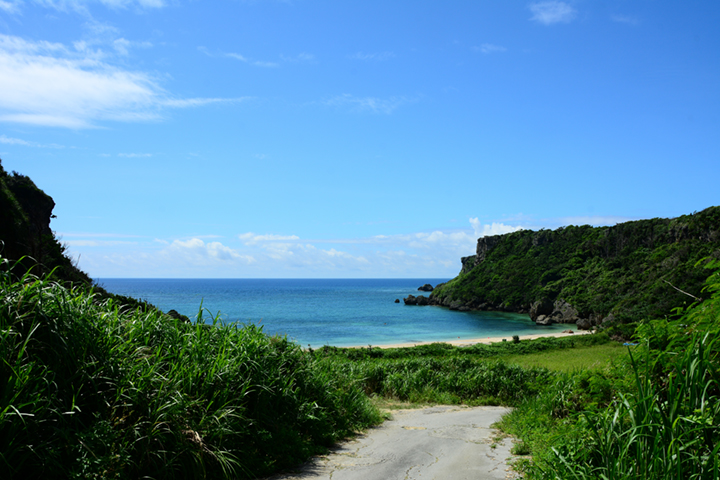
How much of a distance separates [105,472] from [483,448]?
184 inches

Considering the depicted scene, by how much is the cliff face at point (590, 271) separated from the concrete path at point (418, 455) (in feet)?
120

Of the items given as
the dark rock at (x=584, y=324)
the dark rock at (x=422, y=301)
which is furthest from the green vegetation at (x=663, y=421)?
the dark rock at (x=422, y=301)

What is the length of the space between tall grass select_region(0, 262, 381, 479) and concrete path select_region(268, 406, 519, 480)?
47 centimetres

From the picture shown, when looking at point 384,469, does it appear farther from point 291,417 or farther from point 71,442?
point 71,442

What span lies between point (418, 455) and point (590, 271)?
79.7m

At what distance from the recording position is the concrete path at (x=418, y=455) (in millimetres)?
5094

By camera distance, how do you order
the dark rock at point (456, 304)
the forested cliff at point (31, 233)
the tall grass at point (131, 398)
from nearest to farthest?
the tall grass at point (131, 398), the forested cliff at point (31, 233), the dark rock at point (456, 304)

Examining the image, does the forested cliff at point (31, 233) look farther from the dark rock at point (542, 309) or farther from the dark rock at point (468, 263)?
the dark rock at point (468, 263)

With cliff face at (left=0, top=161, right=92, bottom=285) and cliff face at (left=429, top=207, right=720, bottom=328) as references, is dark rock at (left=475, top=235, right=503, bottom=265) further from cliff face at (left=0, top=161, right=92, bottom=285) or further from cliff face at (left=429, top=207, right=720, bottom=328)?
cliff face at (left=0, top=161, right=92, bottom=285)

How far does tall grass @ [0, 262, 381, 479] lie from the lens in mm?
3740

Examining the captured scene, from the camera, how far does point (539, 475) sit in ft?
13.8

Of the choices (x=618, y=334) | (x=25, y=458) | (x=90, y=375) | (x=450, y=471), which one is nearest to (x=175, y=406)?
(x=90, y=375)

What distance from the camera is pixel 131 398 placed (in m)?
4.37

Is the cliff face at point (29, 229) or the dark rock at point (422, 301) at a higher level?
the cliff face at point (29, 229)
